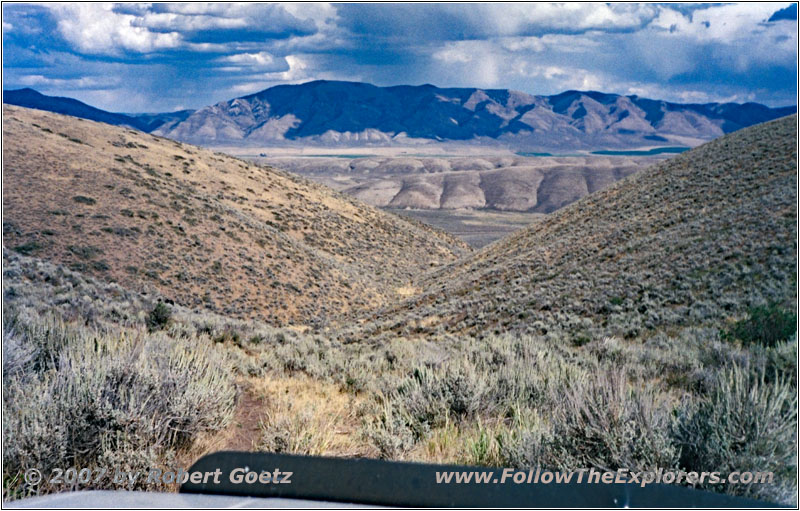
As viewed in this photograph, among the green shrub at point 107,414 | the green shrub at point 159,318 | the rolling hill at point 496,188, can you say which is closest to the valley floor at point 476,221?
the rolling hill at point 496,188

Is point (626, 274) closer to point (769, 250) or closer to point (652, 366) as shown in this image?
point (769, 250)

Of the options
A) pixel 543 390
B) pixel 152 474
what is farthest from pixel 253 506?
pixel 543 390

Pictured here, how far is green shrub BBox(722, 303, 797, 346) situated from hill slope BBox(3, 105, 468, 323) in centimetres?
1625

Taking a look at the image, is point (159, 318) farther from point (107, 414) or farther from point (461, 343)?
point (107, 414)

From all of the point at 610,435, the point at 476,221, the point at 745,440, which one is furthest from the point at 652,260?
the point at 476,221

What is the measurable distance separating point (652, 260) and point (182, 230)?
65.7 feet

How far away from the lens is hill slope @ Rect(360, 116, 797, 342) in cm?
1348

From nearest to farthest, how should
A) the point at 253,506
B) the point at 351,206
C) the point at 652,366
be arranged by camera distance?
the point at 253,506, the point at 652,366, the point at 351,206

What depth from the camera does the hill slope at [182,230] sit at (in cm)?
2134

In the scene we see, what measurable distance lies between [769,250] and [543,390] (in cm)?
1300

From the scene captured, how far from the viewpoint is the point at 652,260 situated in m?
17.6

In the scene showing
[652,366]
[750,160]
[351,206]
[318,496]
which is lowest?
[351,206]

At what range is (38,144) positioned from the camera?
29.2m

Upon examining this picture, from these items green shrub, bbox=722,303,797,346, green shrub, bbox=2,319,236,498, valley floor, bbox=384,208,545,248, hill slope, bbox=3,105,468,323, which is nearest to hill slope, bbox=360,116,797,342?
green shrub, bbox=722,303,797,346
